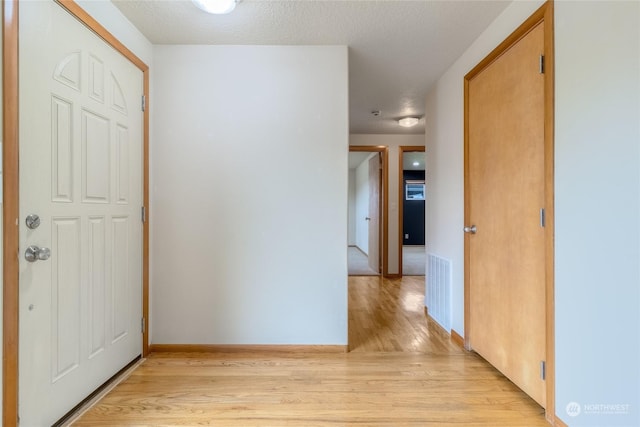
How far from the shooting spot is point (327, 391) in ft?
5.79

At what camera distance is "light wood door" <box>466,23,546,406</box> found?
5.27 feet

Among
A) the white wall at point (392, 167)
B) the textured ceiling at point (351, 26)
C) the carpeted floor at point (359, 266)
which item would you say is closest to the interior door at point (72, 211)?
the textured ceiling at point (351, 26)

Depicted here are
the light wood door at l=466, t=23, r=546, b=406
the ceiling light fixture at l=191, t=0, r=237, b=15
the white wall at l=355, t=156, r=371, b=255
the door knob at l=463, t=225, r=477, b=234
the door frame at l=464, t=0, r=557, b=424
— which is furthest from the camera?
the white wall at l=355, t=156, r=371, b=255

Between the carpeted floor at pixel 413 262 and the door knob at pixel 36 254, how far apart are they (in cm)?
470

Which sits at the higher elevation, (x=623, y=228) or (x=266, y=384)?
(x=623, y=228)

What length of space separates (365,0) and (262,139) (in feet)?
3.58

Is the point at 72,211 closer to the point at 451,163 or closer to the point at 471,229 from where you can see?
the point at 471,229

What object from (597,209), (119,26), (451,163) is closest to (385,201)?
(451,163)

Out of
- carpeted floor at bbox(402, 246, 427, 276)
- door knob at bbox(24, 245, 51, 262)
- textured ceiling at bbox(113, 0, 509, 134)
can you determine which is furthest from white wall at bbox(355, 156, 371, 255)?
door knob at bbox(24, 245, 51, 262)

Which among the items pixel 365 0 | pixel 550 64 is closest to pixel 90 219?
pixel 365 0

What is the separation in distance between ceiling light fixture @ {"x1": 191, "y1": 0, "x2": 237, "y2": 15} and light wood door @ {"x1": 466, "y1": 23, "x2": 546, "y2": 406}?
1.65m

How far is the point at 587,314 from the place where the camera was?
1.30 metres

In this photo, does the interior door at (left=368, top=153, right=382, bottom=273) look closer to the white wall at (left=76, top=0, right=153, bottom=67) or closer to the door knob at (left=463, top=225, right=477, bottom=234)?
the door knob at (left=463, top=225, right=477, bottom=234)

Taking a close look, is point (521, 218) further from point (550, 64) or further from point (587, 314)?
point (550, 64)
